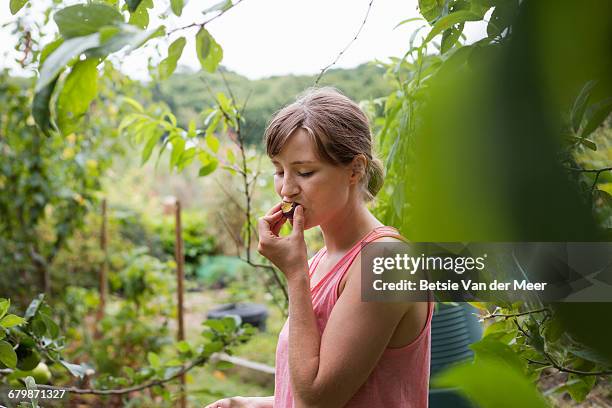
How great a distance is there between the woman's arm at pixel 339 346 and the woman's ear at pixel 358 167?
0.52ft

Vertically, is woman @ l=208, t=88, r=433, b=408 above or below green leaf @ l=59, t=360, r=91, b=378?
above

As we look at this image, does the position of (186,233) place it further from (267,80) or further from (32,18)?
(32,18)

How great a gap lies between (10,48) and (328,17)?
134 centimetres

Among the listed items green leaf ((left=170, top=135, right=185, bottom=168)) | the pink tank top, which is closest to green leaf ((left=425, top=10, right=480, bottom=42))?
the pink tank top

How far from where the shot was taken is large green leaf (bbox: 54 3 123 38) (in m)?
0.27

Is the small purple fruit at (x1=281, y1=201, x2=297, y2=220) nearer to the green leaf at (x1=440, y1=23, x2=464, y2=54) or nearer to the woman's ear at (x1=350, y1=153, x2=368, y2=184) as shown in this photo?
the woman's ear at (x1=350, y1=153, x2=368, y2=184)

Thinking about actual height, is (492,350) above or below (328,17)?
below

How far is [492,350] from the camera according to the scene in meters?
0.16

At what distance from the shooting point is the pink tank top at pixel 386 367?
77 centimetres

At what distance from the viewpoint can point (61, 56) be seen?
0.79 feet

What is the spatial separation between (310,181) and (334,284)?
15 cm

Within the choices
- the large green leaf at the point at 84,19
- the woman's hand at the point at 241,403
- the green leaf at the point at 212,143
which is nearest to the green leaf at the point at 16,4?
the large green leaf at the point at 84,19

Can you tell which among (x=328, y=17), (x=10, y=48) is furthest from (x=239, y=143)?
(x=10, y=48)

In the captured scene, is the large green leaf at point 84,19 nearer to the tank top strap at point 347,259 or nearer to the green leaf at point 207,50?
the green leaf at point 207,50
